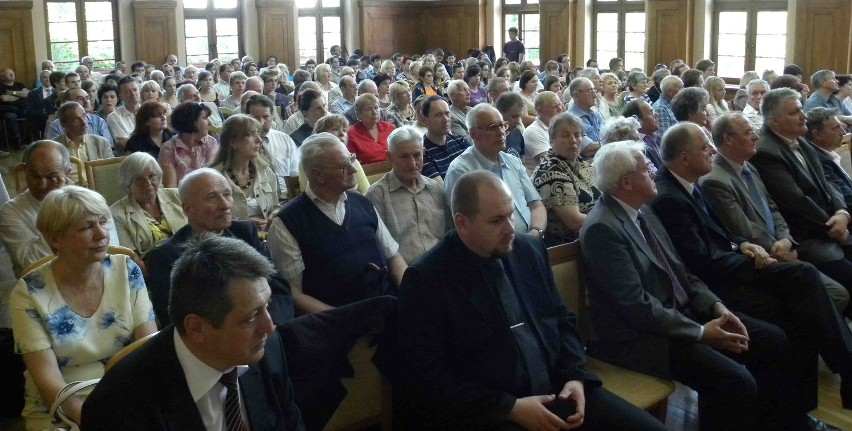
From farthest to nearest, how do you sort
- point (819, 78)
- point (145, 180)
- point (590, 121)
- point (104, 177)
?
point (819, 78) → point (590, 121) → point (104, 177) → point (145, 180)

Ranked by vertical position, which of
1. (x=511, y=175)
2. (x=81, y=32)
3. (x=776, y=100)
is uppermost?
(x=81, y=32)

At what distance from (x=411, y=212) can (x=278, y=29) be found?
588 inches

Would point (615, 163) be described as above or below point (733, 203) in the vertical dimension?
above

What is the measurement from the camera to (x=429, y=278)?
8.65 ft

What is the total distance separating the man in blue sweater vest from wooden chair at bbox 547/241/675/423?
72cm

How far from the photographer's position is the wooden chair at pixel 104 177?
488 cm

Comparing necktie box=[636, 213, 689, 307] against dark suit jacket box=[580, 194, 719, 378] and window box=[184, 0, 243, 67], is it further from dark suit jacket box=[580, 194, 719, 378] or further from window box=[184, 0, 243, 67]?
window box=[184, 0, 243, 67]

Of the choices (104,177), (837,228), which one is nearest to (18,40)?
(104,177)

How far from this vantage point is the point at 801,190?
4.52 metres

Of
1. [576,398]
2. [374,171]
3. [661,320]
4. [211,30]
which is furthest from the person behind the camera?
[211,30]

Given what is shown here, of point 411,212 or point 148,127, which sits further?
point 148,127

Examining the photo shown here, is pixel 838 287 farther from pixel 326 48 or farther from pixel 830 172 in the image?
pixel 326 48

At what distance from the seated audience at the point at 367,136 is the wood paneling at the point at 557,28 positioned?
10.9 m

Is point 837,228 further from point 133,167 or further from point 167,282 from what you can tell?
point 133,167
